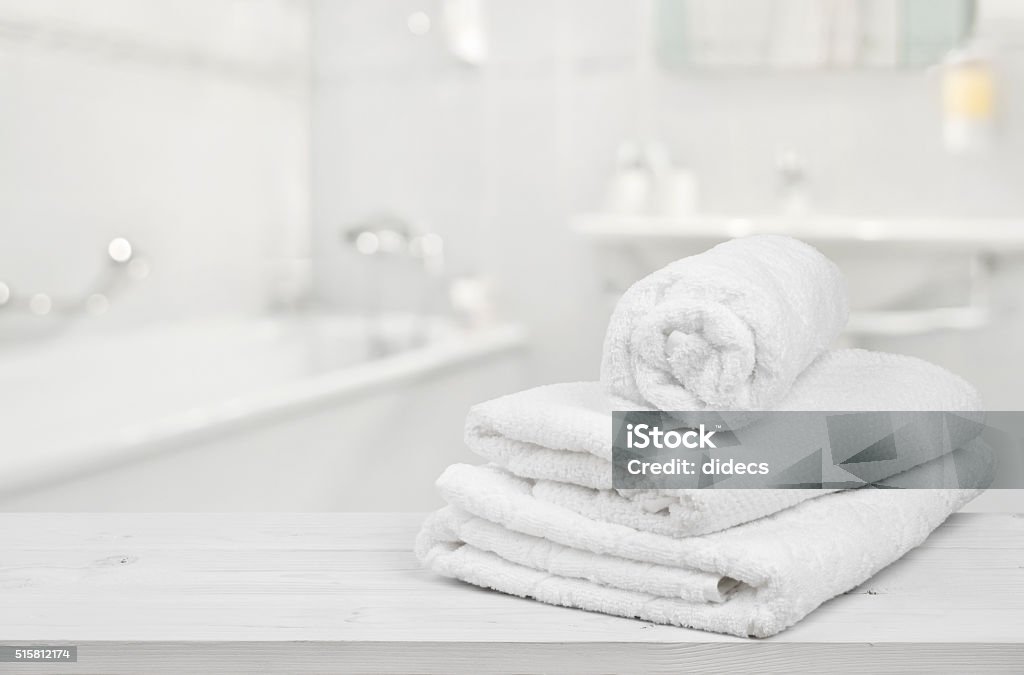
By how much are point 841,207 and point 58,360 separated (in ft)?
3.91

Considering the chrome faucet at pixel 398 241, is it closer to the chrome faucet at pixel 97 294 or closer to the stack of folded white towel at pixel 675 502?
the chrome faucet at pixel 97 294

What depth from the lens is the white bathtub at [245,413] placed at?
1.16 meters

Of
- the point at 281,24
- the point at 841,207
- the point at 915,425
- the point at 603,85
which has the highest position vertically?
the point at 281,24

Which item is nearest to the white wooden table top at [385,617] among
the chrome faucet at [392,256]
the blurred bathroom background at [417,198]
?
the blurred bathroom background at [417,198]

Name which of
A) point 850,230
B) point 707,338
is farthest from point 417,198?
point 707,338

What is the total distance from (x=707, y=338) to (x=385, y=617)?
17cm

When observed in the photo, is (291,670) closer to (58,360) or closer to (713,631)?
(713,631)

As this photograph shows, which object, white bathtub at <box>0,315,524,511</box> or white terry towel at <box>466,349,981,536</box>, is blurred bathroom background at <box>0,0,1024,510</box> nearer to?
white bathtub at <box>0,315,524,511</box>

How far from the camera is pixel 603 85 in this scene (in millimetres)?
1866

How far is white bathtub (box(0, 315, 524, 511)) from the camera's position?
3.79 ft

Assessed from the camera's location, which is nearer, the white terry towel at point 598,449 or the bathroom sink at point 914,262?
the white terry towel at point 598,449

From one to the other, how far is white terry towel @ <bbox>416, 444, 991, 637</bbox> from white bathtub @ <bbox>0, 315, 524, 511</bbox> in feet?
2.29

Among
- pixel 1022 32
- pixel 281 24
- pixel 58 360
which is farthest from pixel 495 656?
pixel 281 24

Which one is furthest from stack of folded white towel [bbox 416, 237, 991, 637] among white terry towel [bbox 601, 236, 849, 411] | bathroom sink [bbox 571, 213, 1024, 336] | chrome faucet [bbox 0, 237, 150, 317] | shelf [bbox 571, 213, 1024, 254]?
chrome faucet [bbox 0, 237, 150, 317]
